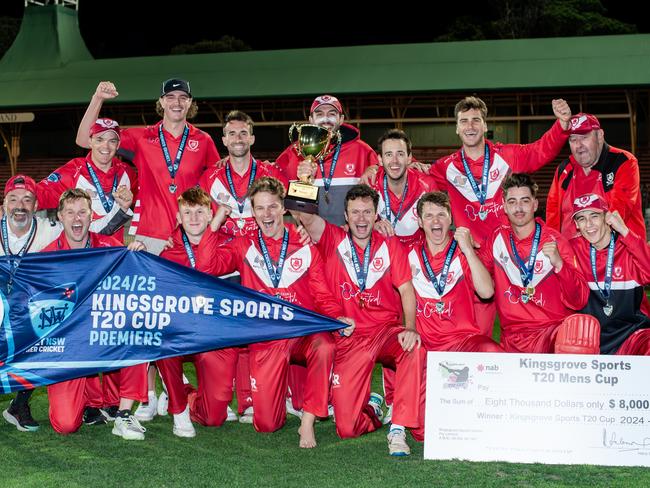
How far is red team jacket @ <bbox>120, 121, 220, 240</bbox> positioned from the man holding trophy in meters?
0.80

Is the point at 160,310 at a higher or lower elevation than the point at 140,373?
higher

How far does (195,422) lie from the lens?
6051 mm

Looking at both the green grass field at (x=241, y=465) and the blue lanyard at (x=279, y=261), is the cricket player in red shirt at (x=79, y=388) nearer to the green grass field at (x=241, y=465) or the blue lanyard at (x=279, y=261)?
the green grass field at (x=241, y=465)

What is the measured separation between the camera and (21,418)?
5.91 meters

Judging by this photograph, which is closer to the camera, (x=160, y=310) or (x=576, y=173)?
(x=160, y=310)

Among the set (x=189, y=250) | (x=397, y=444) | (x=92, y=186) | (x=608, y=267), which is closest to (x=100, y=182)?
(x=92, y=186)

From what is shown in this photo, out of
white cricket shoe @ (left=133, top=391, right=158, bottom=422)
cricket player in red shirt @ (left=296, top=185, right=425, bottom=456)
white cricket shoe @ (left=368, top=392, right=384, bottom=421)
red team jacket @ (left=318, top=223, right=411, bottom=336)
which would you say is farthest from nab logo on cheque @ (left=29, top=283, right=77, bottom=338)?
white cricket shoe @ (left=368, top=392, right=384, bottom=421)

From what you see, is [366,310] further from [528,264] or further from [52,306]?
[52,306]

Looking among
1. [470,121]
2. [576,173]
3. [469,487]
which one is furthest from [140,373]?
[576,173]

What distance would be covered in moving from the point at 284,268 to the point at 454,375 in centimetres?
160

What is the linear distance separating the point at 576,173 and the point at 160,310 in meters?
3.54

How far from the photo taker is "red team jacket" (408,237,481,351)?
18.7 feet

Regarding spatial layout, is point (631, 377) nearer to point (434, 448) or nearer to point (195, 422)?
point (434, 448)

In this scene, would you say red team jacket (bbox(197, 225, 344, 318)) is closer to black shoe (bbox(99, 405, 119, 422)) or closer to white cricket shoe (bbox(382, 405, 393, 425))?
white cricket shoe (bbox(382, 405, 393, 425))
